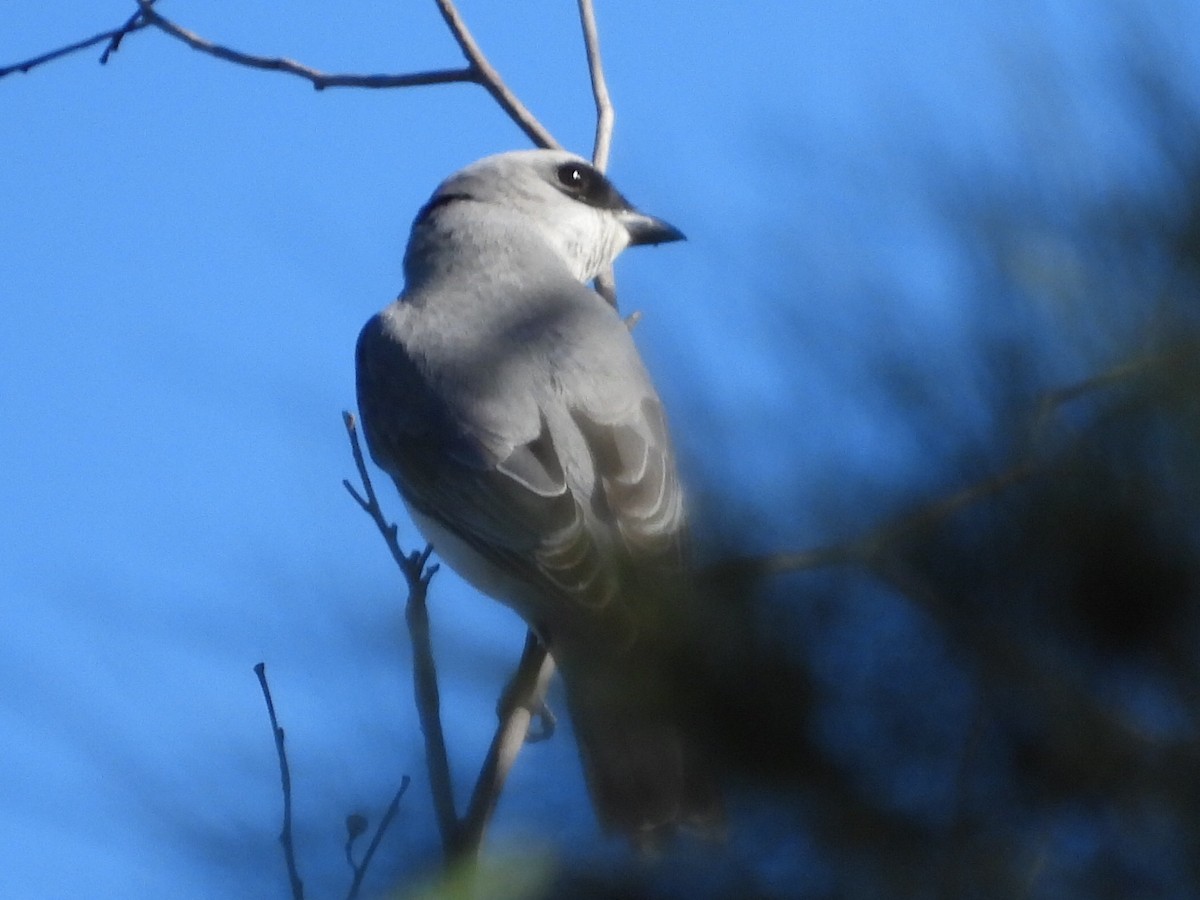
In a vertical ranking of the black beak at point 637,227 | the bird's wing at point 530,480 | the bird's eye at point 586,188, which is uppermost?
the bird's eye at point 586,188

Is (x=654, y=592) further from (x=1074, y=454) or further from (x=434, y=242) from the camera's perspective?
(x=434, y=242)

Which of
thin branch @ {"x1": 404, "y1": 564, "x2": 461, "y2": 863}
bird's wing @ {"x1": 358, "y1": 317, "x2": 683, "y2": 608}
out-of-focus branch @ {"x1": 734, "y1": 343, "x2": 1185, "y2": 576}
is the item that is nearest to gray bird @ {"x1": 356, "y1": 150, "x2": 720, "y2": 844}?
bird's wing @ {"x1": 358, "y1": 317, "x2": 683, "y2": 608}

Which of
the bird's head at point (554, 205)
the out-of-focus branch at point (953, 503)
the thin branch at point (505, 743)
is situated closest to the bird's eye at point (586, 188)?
the bird's head at point (554, 205)

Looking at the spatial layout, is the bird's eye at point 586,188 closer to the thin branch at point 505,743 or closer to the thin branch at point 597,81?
the thin branch at point 597,81

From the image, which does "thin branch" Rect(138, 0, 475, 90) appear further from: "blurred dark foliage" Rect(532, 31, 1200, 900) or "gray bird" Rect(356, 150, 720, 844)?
"blurred dark foliage" Rect(532, 31, 1200, 900)

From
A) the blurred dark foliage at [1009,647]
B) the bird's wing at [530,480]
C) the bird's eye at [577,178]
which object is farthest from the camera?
the bird's eye at [577,178]

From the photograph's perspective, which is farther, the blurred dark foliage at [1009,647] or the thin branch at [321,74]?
the thin branch at [321,74]

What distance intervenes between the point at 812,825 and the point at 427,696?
13.4 inches

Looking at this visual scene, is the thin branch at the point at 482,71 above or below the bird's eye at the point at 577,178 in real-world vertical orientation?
above

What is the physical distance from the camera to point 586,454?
339 centimetres

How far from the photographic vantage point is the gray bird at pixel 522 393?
3.12 metres

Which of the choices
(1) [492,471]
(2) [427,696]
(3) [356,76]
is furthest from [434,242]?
(2) [427,696]

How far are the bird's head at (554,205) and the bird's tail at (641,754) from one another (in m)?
3.25

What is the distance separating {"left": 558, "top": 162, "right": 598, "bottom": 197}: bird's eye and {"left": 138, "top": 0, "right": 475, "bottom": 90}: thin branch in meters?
0.63
